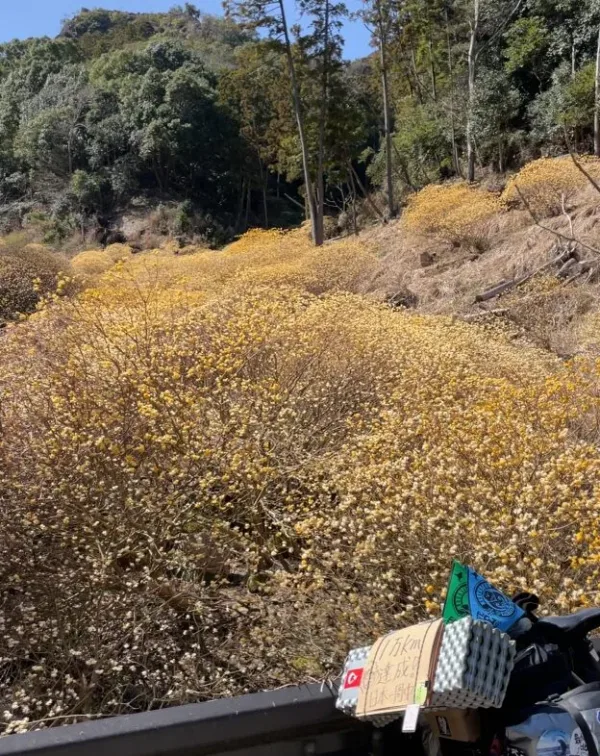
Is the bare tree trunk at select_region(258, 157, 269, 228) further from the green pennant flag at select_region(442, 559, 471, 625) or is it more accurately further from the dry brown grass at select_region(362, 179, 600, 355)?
the green pennant flag at select_region(442, 559, 471, 625)

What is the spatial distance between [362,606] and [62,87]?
39.6m

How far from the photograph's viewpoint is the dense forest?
19797 millimetres

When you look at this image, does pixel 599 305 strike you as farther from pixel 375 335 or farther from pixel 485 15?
pixel 485 15

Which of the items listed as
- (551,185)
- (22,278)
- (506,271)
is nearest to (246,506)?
(506,271)

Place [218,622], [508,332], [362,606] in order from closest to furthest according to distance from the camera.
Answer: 1. [362,606]
2. [218,622]
3. [508,332]

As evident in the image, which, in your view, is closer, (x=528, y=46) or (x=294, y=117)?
(x=528, y=46)

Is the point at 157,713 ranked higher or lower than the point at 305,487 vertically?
higher

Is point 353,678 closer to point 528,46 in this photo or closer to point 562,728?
point 562,728

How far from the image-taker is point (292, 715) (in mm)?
1806

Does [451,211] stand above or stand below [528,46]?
below

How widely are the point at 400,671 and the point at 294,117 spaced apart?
23.1m

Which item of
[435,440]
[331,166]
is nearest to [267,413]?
[435,440]

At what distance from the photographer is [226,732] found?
5.70ft

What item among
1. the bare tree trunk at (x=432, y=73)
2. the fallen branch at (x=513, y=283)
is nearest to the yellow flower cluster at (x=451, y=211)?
the fallen branch at (x=513, y=283)
